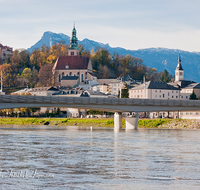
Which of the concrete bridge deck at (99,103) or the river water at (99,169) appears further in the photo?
the concrete bridge deck at (99,103)

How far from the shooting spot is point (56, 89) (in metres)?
182

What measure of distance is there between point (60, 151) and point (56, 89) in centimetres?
14801

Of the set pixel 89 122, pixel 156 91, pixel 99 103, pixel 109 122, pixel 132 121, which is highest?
pixel 156 91

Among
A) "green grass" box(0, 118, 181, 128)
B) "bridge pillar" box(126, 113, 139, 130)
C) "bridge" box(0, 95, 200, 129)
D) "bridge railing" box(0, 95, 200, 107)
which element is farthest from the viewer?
"green grass" box(0, 118, 181, 128)

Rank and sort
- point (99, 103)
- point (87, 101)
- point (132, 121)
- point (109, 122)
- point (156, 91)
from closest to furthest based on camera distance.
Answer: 1. point (87, 101)
2. point (99, 103)
3. point (132, 121)
4. point (109, 122)
5. point (156, 91)

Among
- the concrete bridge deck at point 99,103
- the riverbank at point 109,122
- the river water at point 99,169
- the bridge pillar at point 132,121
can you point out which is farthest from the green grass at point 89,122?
the river water at point 99,169

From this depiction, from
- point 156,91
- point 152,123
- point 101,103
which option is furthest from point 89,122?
point 156,91

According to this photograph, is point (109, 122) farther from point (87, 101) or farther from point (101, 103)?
point (87, 101)

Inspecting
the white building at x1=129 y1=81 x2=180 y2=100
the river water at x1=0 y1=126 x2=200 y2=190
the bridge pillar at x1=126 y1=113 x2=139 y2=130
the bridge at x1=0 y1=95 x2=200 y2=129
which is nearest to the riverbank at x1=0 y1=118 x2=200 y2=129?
the bridge at x1=0 y1=95 x2=200 y2=129

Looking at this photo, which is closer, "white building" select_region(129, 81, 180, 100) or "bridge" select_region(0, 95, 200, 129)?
"bridge" select_region(0, 95, 200, 129)

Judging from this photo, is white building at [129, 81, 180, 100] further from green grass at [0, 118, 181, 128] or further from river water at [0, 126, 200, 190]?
river water at [0, 126, 200, 190]

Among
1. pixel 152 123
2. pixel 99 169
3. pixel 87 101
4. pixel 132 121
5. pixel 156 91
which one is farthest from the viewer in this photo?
pixel 156 91

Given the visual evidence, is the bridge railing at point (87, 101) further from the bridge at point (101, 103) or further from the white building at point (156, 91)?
the white building at point (156, 91)

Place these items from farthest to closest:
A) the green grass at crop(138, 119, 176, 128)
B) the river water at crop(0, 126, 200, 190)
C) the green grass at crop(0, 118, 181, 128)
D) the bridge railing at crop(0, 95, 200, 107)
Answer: the green grass at crop(0, 118, 181, 128) < the green grass at crop(138, 119, 176, 128) < the bridge railing at crop(0, 95, 200, 107) < the river water at crop(0, 126, 200, 190)
